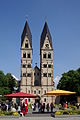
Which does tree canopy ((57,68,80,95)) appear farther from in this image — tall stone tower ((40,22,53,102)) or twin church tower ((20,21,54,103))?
tall stone tower ((40,22,53,102))

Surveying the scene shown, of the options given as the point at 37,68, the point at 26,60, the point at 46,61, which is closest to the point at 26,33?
the point at 26,60

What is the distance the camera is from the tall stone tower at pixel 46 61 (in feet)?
297

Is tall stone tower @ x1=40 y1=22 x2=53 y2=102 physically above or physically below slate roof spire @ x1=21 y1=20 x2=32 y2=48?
below

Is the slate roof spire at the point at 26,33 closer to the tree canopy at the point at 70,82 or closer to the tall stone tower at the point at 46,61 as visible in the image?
the tall stone tower at the point at 46,61

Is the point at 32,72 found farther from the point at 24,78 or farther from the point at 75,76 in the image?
the point at 75,76

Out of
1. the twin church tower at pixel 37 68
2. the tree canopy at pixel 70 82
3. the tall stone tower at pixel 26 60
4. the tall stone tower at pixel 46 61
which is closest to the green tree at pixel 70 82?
the tree canopy at pixel 70 82

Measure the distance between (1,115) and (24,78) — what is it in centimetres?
6311

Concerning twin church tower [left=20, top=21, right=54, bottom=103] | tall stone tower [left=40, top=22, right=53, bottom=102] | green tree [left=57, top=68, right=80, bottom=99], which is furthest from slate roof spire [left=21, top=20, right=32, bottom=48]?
green tree [left=57, top=68, right=80, bottom=99]

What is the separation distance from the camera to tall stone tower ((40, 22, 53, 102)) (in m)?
90.4

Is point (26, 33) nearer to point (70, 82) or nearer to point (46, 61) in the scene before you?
point (46, 61)

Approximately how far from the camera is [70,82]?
87.3 meters

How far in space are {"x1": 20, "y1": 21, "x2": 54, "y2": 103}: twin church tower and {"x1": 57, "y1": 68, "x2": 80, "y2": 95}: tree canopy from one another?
515 cm

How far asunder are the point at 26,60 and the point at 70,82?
1603 centimetres

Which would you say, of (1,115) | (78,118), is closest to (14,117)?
(1,115)
